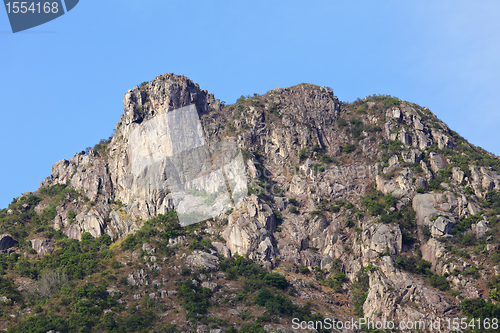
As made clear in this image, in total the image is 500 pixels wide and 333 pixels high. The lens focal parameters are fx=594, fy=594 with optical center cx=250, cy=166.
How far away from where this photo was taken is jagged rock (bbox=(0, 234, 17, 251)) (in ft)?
382

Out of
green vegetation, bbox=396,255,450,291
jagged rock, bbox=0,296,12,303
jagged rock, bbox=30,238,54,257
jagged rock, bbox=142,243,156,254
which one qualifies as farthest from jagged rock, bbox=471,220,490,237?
jagged rock, bbox=0,296,12,303

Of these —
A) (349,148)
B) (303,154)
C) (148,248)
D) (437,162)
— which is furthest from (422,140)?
(148,248)

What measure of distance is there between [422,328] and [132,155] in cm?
6750

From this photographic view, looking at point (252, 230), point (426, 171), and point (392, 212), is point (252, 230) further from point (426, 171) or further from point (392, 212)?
point (426, 171)

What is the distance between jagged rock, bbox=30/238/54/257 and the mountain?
264 mm

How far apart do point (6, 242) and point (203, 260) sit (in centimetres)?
4149

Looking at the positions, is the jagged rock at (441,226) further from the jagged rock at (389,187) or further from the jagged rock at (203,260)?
the jagged rock at (203,260)

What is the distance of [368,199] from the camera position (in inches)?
4510

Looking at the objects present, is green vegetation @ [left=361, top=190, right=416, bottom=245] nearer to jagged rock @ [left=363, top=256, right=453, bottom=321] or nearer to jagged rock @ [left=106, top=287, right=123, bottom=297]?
jagged rock @ [left=363, top=256, right=453, bottom=321]

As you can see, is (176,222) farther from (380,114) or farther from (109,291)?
(380,114)

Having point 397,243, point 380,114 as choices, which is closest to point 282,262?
point 397,243

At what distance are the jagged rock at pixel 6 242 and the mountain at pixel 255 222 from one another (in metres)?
0.70

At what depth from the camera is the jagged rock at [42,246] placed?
11562 centimetres

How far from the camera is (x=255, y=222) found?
10994 cm
